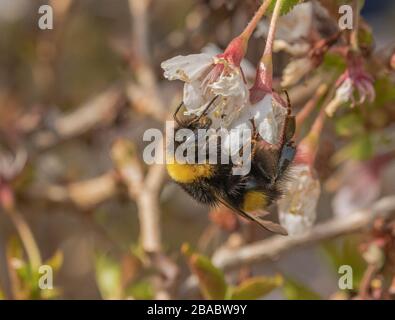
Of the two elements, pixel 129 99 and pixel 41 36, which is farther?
pixel 41 36

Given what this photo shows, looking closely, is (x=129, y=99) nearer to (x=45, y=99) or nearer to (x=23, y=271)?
(x=45, y=99)

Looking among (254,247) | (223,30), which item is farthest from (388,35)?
(254,247)

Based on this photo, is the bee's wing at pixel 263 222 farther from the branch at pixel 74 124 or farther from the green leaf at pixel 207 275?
the branch at pixel 74 124

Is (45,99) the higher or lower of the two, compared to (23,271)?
higher

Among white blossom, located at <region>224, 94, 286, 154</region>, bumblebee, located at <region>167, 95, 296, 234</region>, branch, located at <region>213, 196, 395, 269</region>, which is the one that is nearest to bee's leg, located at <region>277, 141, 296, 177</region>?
bumblebee, located at <region>167, 95, 296, 234</region>

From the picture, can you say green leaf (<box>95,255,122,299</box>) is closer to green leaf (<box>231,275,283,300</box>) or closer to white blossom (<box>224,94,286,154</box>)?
green leaf (<box>231,275,283,300</box>)

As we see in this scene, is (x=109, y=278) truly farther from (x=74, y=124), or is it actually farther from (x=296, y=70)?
(x=74, y=124)

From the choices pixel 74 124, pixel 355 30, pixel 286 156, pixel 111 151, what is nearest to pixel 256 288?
pixel 286 156
